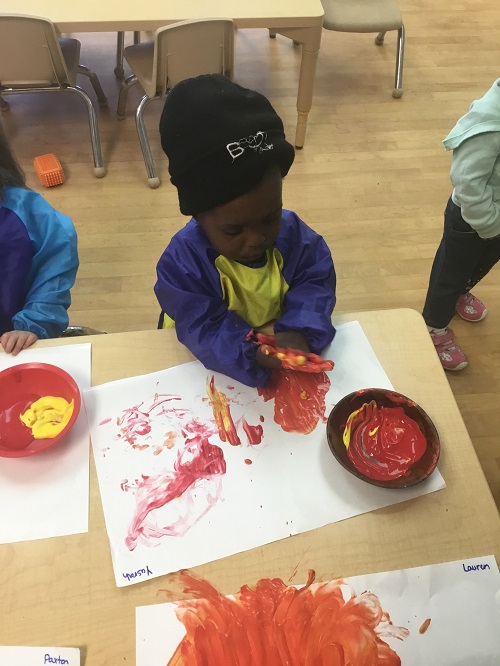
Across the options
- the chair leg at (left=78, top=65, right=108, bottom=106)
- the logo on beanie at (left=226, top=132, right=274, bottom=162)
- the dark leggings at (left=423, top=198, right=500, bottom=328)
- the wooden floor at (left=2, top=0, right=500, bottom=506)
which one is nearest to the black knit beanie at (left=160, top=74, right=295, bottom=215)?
the logo on beanie at (left=226, top=132, right=274, bottom=162)

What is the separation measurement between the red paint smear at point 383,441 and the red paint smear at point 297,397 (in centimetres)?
6

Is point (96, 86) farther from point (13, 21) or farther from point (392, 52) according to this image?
point (392, 52)

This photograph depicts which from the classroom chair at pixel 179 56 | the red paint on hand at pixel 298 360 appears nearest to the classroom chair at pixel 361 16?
the classroom chair at pixel 179 56

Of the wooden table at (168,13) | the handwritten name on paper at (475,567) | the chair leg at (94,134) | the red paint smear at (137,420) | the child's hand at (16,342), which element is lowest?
the chair leg at (94,134)

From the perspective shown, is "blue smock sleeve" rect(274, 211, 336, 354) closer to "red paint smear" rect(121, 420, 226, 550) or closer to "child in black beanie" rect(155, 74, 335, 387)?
"child in black beanie" rect(155, 74, 335, 387)

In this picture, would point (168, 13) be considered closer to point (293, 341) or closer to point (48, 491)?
point (293, 341)

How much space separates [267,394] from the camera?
795 mm

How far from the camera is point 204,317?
0.83m

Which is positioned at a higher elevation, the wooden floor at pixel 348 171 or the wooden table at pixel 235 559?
the wooden table at pixel 235 559

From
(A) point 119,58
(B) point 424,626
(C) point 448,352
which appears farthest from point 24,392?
(A) point 119,58

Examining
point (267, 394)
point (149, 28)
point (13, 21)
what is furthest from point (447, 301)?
point (13, 21)

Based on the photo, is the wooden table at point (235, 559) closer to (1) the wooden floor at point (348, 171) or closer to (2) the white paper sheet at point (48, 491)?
(2) the white paper sheet at point (48, 491)

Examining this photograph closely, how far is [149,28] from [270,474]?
1.73 m

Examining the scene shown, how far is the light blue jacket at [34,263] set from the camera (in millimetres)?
963
